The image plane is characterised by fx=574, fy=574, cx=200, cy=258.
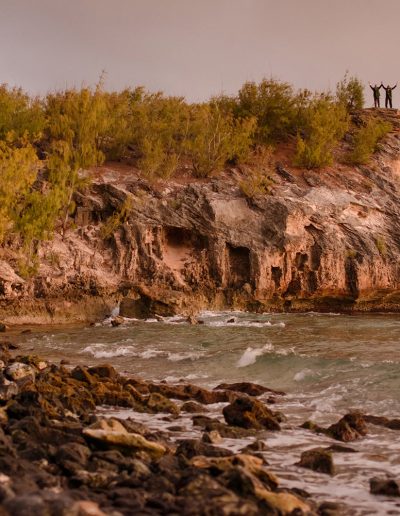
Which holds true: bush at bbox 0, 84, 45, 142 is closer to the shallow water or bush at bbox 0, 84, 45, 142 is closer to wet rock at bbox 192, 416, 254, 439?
the shallow water

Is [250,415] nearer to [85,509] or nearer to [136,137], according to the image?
[85,509]

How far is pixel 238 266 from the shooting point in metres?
31.1

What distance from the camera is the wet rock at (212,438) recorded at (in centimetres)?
773

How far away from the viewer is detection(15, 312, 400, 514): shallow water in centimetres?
708

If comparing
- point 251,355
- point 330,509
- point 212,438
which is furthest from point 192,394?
point 330,509

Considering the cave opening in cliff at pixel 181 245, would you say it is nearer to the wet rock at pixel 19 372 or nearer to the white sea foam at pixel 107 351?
the white sea foam at pixel 107 351

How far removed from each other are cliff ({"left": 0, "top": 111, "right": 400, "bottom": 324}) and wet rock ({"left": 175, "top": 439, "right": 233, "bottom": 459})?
18.6 m

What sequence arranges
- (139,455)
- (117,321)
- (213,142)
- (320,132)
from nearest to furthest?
(139,455) < (117,321) < (213,142) < (320,132)

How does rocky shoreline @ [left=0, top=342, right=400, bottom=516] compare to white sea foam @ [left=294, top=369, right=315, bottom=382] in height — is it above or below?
above

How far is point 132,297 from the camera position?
27156 mm

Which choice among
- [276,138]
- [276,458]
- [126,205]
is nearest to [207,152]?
[126,205]

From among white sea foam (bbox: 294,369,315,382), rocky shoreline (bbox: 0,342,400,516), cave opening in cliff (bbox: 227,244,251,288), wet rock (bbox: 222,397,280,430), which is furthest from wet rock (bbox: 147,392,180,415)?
cave opening in cliff (bbox: 227,244,251,288)

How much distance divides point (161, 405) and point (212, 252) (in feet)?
68.8

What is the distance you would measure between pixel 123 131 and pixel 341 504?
32371mm
